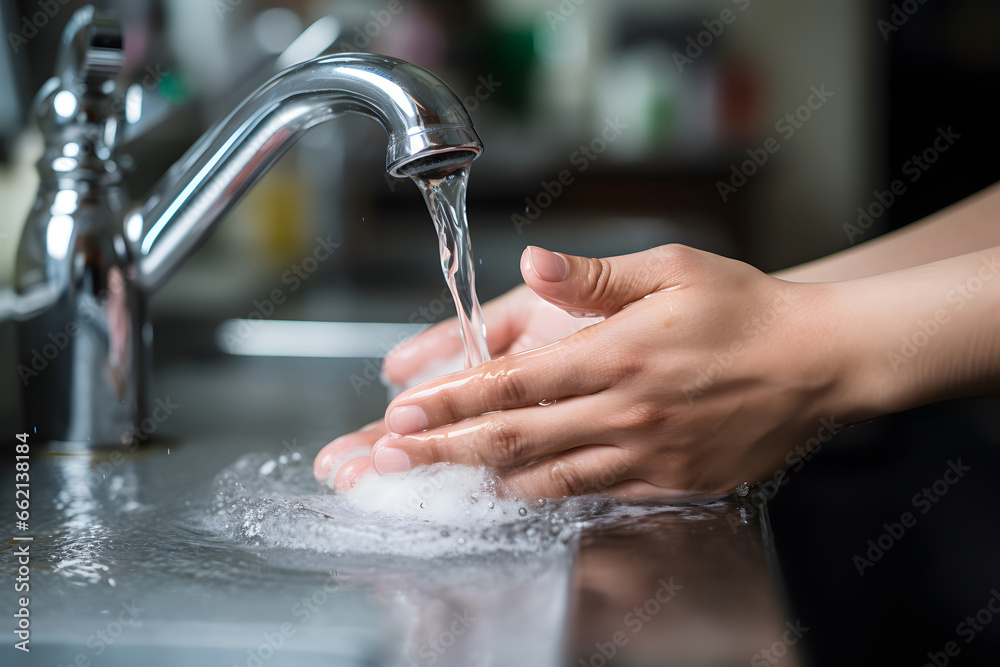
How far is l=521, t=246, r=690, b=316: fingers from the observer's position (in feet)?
1.50

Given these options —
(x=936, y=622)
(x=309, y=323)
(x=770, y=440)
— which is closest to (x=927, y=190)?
(x=936, y=622)

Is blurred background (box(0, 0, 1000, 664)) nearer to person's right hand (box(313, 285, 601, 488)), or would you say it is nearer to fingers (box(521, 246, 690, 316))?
person's right hand (box(313, 285, 601, 488))

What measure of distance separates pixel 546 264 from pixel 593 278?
0.12ft

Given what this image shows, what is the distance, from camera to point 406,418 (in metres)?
0.48

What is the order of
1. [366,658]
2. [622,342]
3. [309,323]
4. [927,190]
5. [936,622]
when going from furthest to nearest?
[927,190], [309,323], [936,622], [622,342], [366,658]

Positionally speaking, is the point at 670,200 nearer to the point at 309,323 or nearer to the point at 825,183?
the point at 825,183

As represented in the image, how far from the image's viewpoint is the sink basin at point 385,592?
0.98ft

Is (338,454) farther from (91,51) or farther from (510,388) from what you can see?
(91,51)

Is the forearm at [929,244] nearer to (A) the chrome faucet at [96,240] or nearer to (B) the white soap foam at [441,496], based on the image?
(B) the white soap foam at [441,496]

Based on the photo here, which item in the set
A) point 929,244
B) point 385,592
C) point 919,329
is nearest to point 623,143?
point 929,244

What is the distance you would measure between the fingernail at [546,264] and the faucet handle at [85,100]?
33 cm

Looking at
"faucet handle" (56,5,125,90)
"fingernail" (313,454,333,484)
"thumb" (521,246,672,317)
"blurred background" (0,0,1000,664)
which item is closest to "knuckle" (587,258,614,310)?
"thumb" (521,246,672,317)

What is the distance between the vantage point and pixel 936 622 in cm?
90

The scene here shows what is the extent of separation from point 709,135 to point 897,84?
0.47m
